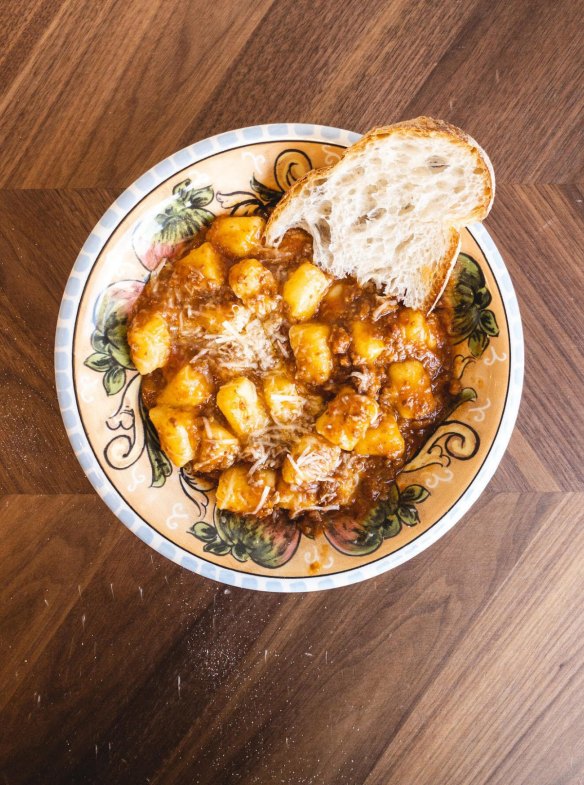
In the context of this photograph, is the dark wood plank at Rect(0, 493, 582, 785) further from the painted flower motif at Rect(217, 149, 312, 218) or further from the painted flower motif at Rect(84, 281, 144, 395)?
the painted flower motif at Rect(217, 149, 312, 218)

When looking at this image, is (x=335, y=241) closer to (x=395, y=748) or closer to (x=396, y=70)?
(x=396, y=70)

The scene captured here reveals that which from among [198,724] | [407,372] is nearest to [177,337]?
[407,372]

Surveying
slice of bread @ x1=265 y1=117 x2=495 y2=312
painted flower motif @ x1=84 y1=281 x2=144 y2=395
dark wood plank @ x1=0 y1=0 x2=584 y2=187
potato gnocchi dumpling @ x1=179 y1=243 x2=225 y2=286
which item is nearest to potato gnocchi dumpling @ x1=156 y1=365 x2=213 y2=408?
painted flower motif @ x1=84 y1=281 x2=144 y2=395

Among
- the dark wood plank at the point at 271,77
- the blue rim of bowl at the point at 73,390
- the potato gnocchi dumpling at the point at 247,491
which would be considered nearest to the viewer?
the blue rim of bowl at the point at 73,390

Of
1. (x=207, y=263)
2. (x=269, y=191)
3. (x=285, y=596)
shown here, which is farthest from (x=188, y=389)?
(x=285, y=596)

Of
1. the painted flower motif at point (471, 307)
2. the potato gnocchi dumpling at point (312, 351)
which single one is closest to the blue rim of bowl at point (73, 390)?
the painted flower motif at point (471, 307)

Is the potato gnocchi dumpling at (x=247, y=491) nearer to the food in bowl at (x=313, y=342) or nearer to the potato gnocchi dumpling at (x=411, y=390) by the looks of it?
the food in bowl at (x=313, y=342)

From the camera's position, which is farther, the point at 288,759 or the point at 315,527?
the point at 288,759
